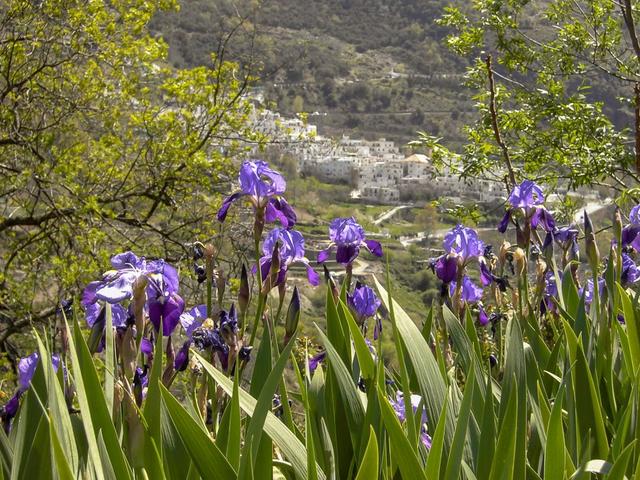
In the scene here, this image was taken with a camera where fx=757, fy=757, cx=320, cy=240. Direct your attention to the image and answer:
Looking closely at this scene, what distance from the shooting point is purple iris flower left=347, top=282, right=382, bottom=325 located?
1761mm

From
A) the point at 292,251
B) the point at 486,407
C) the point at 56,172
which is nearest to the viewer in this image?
the point at 486,407

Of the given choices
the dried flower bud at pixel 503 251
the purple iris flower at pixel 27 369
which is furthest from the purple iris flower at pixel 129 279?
the dried flower bud at pixel 503 251

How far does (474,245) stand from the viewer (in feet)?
6.14

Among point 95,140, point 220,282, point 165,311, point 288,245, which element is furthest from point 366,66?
point 165,311

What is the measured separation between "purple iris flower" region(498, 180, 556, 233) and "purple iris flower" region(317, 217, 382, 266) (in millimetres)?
403

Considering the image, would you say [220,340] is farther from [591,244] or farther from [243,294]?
[591,244]

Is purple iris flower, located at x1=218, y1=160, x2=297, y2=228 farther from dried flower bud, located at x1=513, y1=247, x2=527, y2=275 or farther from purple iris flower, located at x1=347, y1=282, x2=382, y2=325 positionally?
dried flower bud, located at x1=513, y1=247, x2=527, y2=275

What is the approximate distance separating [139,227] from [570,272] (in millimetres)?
5227

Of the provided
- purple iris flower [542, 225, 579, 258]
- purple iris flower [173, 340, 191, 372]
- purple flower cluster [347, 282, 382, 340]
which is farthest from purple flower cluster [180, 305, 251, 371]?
purple iris flower [542, 225, 579, 258]

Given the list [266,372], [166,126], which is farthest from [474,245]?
[166,126]

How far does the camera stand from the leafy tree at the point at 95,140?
586 cm

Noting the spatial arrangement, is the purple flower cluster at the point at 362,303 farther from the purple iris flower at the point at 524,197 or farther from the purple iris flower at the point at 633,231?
the purple iris flower at the point at 633,231

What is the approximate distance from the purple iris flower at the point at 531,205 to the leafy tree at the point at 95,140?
4.07 m

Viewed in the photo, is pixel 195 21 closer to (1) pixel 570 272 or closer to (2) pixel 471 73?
(2) pixel 471 73
